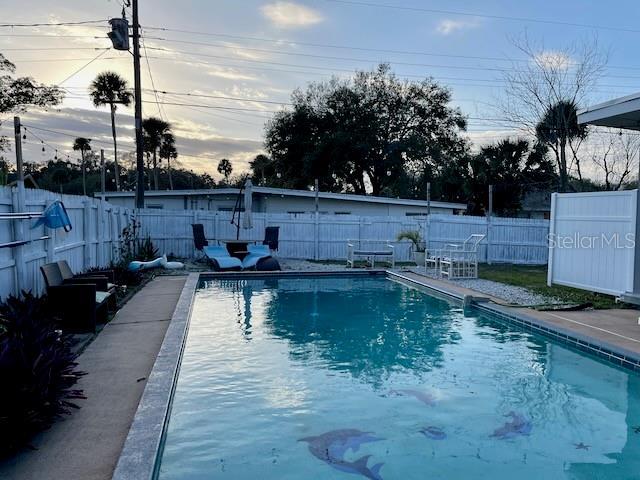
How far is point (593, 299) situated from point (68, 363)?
8.97 meters

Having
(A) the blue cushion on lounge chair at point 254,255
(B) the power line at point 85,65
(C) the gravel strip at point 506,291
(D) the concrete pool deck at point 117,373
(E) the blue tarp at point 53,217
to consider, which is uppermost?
(B) the power line at point 85,65

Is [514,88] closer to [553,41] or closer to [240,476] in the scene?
[553,41]

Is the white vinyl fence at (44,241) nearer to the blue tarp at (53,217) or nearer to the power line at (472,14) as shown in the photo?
the blue tarp at (53,217)

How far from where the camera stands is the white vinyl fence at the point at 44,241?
601 cm

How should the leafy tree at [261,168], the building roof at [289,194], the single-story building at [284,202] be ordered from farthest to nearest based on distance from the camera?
1. the leafy tree at [261,168]
2. the single-story building at [284,202]
3. the building roof at [289,194]

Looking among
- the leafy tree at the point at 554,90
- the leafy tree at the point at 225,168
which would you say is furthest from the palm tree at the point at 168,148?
the leafy tree at the point at 554,90

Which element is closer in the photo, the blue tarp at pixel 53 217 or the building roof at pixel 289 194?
the blue tarp at pixel 53 217

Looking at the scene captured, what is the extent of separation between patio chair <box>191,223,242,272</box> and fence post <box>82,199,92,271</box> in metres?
4.57

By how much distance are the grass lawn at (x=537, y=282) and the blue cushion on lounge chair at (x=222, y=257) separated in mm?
6596

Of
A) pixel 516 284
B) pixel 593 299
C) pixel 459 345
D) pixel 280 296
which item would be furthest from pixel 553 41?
pixel 459 345

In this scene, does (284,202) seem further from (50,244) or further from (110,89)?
(110,89)

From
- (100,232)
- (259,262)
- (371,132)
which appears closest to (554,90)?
(371,132)

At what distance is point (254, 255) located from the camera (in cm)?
1480

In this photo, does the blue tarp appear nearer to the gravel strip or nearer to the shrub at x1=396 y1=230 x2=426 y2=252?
the gravel strip
